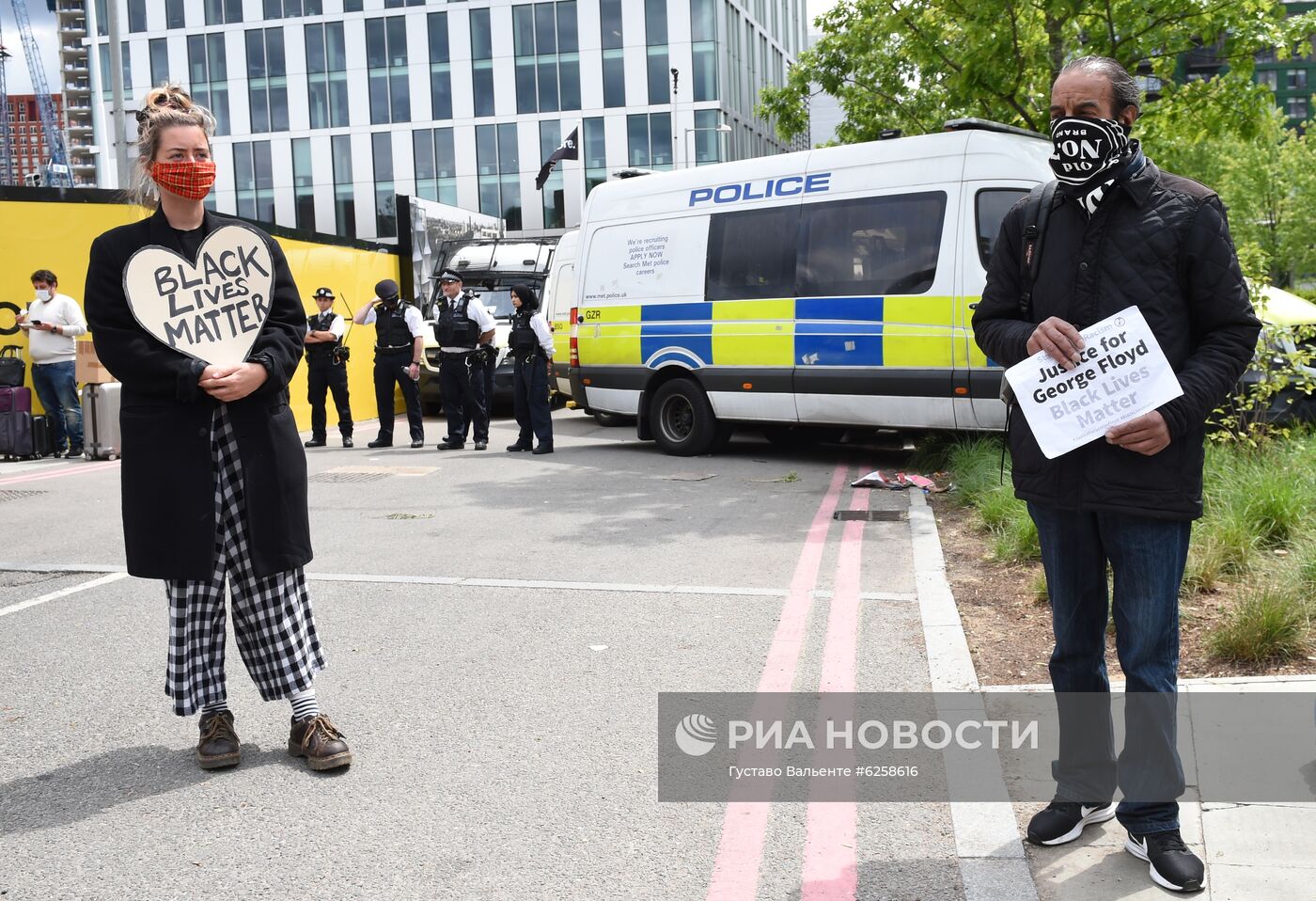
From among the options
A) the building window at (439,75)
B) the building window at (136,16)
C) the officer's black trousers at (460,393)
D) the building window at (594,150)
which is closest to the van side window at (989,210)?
the officer's black trousers at (460,393)

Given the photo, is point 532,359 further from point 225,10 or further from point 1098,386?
point 225,10

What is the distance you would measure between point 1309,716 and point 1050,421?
1.63 metres

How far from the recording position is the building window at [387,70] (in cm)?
4766

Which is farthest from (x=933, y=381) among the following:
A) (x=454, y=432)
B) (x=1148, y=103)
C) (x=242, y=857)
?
(x=242, y=857)

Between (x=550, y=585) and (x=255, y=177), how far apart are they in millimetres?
46923

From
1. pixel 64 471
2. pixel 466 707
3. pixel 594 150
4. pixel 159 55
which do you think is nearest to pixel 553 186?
pixel 594 150

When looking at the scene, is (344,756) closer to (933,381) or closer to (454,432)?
(933,381)

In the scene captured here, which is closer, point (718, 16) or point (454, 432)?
point (454, 432)

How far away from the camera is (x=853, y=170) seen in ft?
36.1

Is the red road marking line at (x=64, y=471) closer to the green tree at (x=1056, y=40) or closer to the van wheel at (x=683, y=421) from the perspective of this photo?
the van wheel at (x=683, y=421)

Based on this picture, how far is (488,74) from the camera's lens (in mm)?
47125

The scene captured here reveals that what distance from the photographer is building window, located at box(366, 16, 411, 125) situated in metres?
47.7

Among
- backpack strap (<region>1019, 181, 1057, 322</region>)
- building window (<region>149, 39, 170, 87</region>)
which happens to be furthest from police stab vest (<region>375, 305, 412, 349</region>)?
building window (<region>149, 39, 170, 87</region>)

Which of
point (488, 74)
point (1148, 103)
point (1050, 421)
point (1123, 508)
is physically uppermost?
point (488, 74)
